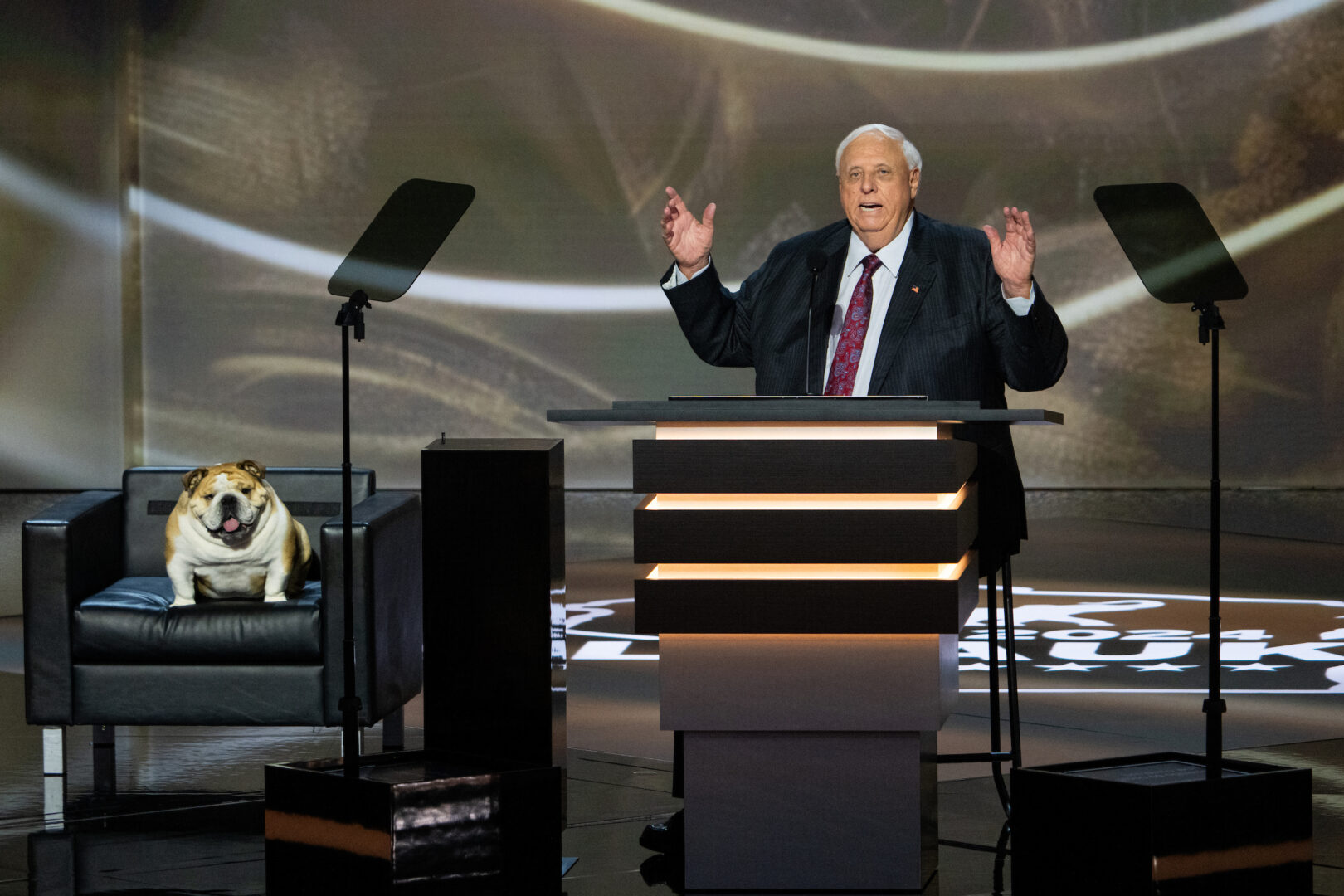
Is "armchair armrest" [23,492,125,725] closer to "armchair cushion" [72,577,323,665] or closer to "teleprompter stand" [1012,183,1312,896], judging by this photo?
"armchair cushion" [72,577,323,665]

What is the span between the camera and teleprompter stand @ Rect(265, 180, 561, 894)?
2.55 metres

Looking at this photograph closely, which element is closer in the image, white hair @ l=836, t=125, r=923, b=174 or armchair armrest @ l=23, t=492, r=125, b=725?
white hair @ l=836, t=125, r=923, b=174

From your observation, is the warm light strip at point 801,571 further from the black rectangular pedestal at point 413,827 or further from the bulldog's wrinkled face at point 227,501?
the bulldog's wrinkled face at point 227,501

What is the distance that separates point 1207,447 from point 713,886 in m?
7.76

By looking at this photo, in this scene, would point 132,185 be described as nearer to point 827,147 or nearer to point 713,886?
point 827,147

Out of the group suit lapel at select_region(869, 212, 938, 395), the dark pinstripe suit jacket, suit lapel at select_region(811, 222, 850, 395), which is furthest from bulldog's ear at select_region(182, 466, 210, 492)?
suit lapel at select_region(869, 212, 938, 395)

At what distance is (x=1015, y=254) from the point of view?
112 inches

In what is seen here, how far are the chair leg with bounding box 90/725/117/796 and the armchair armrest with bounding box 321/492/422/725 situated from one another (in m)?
0.54

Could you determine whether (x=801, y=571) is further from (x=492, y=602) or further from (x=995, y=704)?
(x=995, y=704)

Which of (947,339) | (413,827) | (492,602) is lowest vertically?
(413,827)

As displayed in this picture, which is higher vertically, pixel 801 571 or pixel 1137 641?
A: pixel 801 571

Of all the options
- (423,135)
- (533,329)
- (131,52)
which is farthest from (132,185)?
(533,329)

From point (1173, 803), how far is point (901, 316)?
107 cm

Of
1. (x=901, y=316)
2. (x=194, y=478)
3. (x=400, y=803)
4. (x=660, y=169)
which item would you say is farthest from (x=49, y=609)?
(x=660, y=169)
